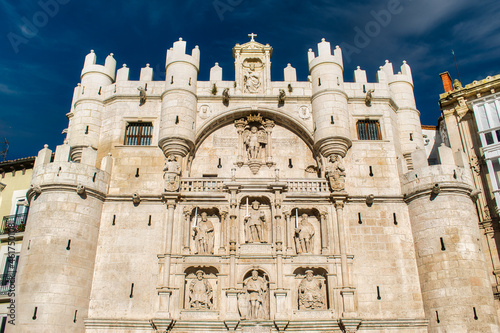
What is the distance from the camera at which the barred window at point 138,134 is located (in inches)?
945

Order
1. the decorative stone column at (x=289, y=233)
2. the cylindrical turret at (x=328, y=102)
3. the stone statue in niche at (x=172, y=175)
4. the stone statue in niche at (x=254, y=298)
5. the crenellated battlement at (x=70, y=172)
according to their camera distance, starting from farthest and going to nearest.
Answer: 1. the cylindrical turret at (x=328, y=102)
2. the stone statue in niche at (x=172, y=175)
3. the decorative stone column at (x=289, y=233)
4. the crenellated battlement at (x=70, y=172)
5. the stone statue in niche at (x=254, y=298)

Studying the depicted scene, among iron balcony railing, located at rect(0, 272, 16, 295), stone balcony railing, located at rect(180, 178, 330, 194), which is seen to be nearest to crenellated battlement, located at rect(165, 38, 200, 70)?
stone balcony railing, located at rect(180, 178, 330, 194)

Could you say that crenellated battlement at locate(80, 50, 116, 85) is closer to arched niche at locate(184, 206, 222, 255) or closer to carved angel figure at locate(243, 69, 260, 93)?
carved angel figure at locate(243, 69, 260, 93)

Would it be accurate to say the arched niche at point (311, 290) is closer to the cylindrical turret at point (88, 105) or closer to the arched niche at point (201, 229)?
the arched niche at point (201, 229)

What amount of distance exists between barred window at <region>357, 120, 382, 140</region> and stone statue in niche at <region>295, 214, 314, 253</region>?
5483 mm

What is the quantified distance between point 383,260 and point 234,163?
819 centimetres

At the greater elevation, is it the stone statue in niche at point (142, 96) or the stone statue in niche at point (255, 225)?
the stone statue in niche at point (142, 96)

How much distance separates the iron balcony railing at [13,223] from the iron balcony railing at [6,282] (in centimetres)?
226

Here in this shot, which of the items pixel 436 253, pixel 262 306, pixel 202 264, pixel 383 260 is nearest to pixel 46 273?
pixel 202 264

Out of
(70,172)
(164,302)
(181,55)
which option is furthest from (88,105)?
(164,302)

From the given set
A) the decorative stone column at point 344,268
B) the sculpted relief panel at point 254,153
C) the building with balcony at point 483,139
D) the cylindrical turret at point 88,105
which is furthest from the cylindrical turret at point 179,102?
the building with balcony at point 483,139

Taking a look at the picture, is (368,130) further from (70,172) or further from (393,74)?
(70,172)

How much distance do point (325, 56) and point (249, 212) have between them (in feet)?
30.2

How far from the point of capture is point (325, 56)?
25.5 m
